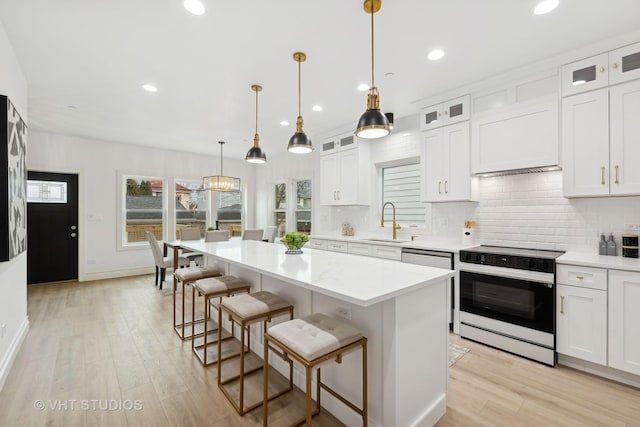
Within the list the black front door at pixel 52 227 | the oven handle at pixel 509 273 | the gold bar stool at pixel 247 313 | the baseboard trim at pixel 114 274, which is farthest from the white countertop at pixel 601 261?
the black front door at pixel 52 227

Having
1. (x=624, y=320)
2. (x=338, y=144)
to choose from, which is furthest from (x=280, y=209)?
(x=624, y=320)

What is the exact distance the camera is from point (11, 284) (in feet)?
8.59

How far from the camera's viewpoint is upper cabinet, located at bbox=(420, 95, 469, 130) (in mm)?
3330

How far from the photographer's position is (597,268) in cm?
230

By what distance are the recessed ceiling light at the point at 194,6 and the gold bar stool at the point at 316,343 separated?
7.29 feet

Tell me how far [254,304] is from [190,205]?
18.5 ft

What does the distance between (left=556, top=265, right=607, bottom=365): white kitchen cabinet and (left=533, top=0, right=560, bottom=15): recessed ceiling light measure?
6.48ft

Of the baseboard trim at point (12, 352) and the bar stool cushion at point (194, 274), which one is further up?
the bar stool cushion at point (194, 274)

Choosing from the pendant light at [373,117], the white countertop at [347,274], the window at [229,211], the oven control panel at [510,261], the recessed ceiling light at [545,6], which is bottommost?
the oven control panel at [510,261]

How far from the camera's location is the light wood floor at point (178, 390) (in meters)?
1.87

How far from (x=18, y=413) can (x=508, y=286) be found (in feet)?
12.7

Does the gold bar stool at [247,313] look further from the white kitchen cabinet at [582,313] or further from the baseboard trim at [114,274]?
the baseboard trim at [114,274]

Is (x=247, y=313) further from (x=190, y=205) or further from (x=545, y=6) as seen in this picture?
(x=190, y=205)

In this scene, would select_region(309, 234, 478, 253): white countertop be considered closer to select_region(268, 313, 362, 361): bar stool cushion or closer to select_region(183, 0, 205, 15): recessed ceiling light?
select_region(268, 313, 362, 361): bar stool cushion
